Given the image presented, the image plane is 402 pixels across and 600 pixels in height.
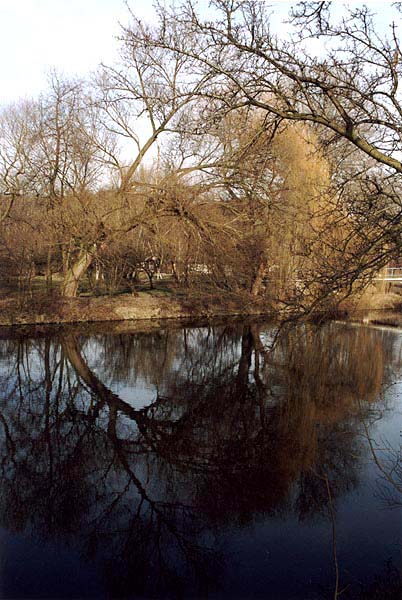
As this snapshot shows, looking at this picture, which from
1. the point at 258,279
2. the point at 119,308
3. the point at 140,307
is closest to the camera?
the point at 119,308

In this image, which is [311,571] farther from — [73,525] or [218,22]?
[218,22]

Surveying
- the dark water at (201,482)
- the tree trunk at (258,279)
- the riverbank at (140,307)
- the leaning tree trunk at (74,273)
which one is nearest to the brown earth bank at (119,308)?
the riverbank at (140,307)

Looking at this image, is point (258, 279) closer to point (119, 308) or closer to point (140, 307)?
point (140, 307)

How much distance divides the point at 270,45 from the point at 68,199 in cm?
1588

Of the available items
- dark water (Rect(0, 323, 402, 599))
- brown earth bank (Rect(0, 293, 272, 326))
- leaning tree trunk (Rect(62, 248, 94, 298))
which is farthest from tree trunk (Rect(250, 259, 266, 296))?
dark water (Rect(0, 323, 402, 599))

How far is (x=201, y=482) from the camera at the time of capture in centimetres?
636

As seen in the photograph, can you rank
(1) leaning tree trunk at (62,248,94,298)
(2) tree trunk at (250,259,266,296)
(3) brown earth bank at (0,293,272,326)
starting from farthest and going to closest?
1. (2) tree trunk at (250,259,266,296)
2. (1) leaning tree trunk at (62,248,94,298)
3. (3) brown earth bank at (0,293,272,326)

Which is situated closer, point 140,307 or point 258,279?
point 258,279

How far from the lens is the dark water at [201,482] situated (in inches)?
179

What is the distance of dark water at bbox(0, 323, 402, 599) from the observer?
14.9ft

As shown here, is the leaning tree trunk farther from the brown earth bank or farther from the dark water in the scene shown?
the dark water

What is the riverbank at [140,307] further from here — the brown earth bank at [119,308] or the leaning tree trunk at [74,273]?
the leaning tree trunk at [74,273]

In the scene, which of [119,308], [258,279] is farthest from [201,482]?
[258,279]

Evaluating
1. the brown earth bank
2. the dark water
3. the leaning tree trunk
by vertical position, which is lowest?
the dark water
